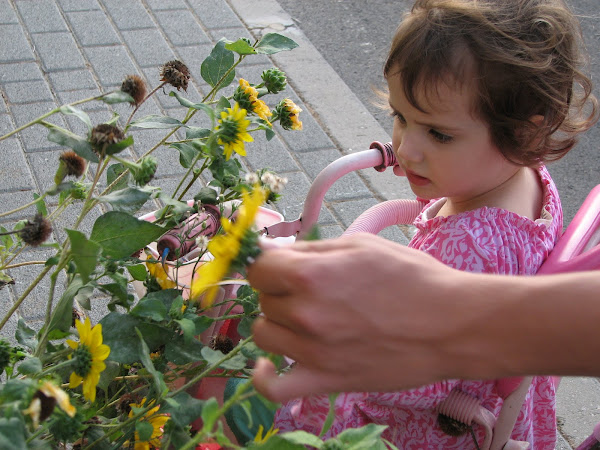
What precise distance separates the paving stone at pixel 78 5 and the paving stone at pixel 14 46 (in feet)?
0.99

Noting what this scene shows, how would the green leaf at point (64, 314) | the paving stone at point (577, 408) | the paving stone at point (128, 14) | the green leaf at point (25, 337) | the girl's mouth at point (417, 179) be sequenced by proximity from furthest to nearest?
the paving stone at point (128, 14)
the paving stone at point (577, 408)
the girl's mouth at point (417, 179)
the green leaf at point (25, 337)
the green leaf at point (64, 314)

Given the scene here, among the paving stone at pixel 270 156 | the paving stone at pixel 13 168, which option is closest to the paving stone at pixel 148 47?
the paving stone at pixel 270 156

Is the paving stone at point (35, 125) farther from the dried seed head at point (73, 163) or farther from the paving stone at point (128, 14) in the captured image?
the dried seed head at point (73, 163)

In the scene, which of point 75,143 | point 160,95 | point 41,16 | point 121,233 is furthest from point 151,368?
point 41,16

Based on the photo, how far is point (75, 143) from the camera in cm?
94

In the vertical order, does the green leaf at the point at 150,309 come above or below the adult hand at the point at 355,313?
below

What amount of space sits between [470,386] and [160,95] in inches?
85.1

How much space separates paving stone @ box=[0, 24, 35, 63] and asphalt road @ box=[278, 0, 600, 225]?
1.36 m

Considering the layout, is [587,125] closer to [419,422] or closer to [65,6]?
[419,422]

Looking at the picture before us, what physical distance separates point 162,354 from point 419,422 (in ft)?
1.96

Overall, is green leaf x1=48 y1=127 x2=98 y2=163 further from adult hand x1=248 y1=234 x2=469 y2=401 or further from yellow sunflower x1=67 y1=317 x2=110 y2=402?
adult hand x1=248 y1=234 x2=469 y2=401

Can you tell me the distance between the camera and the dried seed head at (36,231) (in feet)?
3.21

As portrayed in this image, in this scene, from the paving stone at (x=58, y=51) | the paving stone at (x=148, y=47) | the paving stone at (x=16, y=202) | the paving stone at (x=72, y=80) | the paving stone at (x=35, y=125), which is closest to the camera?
the paving stone at (x=16, y=202)

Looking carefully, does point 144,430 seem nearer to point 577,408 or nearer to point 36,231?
point 36,231
